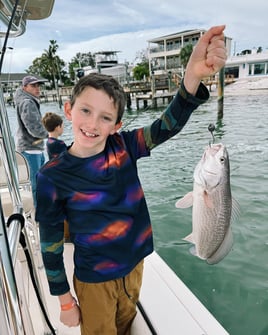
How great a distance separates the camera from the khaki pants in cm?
129

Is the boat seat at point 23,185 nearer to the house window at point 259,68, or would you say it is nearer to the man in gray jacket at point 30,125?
the man in gray jacket at point 30,125

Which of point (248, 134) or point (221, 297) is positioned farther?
point (248, 134)

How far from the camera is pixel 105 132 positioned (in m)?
1.26

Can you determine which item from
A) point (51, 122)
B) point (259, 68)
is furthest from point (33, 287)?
point (259, 68)

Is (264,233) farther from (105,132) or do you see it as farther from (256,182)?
(105,132)

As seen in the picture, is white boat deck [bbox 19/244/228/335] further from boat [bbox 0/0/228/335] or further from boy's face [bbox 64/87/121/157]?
boy's face [bbox 64/87/121/157]

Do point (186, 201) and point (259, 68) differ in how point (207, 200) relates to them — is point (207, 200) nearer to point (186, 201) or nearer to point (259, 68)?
point (186, 201)

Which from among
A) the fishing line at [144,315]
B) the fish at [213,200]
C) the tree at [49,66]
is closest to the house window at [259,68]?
the tree at [49,66]

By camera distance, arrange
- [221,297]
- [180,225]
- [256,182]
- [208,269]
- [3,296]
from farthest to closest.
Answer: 1. [256,182]
2. [180,225]
3. [208,269]
4. [221,297]
5. [3,296]

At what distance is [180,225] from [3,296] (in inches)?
154

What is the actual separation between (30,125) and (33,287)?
9.22 ft

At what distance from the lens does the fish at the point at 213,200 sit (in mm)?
1279

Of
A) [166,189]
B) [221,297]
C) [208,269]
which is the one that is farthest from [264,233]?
[166,189]

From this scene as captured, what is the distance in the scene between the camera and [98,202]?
4.05ft
